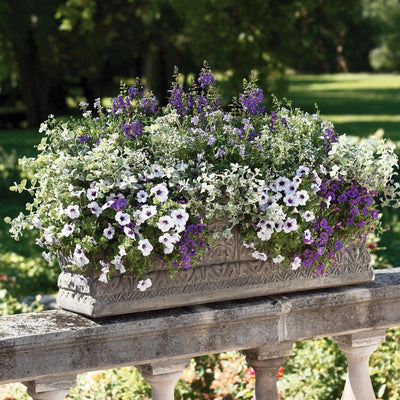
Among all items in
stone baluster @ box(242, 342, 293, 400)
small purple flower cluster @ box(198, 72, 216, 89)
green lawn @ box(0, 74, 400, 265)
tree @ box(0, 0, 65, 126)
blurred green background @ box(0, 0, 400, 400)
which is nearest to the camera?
stone baluster @ box(242, 342, 293, 400)

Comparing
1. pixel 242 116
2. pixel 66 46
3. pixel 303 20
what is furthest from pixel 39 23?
pixel 242 116

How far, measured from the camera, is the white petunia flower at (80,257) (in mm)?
2281

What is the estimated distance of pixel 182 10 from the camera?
695 inches

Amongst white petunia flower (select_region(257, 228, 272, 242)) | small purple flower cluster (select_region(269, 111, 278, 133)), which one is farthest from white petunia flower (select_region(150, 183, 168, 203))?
small purple flower cluster (select_region(269, 111, 278, 133))

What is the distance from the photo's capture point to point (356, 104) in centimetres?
3097

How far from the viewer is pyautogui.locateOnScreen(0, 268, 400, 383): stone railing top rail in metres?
2.27

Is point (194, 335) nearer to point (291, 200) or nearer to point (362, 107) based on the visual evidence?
point (291, 200)

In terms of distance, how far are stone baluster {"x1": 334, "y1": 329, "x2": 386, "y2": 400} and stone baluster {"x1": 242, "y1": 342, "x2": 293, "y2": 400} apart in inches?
9.9

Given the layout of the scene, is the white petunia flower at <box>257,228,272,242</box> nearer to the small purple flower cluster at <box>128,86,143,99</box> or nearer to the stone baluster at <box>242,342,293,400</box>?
the stone baluster at <box>242,342,293,400</box>

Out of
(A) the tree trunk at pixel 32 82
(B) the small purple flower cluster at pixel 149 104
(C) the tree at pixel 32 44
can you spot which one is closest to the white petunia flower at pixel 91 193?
(B) the small purple flower cluster at pixel 149 104

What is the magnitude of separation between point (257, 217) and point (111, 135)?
52 centimetres

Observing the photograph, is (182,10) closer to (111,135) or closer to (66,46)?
(66,46)

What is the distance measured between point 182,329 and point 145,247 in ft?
1.01

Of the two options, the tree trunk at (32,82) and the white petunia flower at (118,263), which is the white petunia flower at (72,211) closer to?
the white petunia flower at (118,263)
